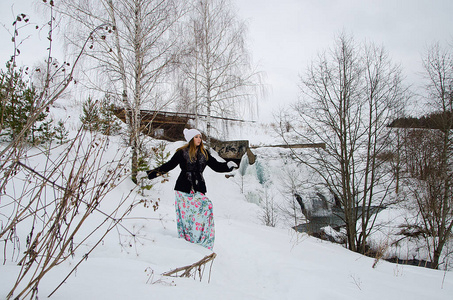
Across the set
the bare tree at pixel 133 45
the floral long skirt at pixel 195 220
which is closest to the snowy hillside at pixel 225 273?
the floral long skirt at pixel 195 220

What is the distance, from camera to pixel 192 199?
3.38 metres

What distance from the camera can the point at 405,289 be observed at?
2717 mm

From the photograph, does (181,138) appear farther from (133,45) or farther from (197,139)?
(197,139)

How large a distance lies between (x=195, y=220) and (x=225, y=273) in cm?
80

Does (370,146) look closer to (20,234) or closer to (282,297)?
(282,297)

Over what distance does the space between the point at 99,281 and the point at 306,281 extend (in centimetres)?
225

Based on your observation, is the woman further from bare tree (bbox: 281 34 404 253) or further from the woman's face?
bare tree (bbox: 281 34 404 253)

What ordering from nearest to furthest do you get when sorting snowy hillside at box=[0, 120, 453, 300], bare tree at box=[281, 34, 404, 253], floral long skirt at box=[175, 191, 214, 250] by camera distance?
1. snowy hillside at box=[0, 120, 453, 300]
2. floral long skirt at box=[175, 191, 214, 250]
3. bare tree at box=[281, 34, 404, 253]

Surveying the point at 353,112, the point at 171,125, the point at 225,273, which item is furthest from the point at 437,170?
the point at 171,125

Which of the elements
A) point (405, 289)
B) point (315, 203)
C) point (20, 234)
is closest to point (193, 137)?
point (20, 234)

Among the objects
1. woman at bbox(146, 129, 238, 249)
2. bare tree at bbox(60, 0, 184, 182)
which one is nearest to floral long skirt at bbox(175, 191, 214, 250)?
woman at bbox(146, 129, 238, 249)

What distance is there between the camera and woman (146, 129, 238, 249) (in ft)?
11.0

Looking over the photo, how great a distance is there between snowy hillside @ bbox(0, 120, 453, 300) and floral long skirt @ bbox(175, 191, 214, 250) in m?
0.19

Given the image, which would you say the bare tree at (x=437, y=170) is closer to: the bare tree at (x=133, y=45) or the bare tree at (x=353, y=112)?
the bare tree at (x=353, y=112)
